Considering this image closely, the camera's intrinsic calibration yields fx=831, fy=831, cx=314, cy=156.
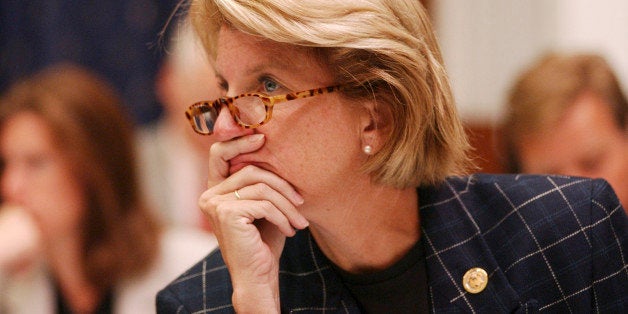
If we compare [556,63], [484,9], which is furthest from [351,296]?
[484,9]

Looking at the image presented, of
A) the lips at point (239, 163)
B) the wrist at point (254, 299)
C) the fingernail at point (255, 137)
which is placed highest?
the fingernail at point (255, 137)

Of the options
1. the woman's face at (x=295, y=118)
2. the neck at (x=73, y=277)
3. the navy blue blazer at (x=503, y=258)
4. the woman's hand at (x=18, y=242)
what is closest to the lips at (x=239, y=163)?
the woman's face at (x=295, y=118)

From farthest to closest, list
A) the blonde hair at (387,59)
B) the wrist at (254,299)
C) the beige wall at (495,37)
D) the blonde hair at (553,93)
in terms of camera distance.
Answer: the beige wall at (495,37) < the blonde hair at (553,93) < the wrist at (254,299) < the blonde hair at (387,59)

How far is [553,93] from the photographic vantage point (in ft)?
9.53

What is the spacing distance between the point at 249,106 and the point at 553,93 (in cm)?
154

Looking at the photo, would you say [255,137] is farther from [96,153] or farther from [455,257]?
[96,153]

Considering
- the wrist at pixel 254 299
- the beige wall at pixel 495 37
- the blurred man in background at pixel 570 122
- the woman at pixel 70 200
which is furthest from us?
the beige wall at pixel 495 37

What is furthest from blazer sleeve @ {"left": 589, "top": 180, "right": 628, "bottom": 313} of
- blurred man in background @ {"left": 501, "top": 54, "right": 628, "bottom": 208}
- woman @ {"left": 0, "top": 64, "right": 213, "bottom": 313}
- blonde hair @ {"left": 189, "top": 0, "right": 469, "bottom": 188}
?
woman @ {"left": 0, "top": 64, "right": 213, "bottom": 313}

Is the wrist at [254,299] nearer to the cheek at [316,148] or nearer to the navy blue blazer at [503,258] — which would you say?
Result: the navy blue blazer at [503,258]

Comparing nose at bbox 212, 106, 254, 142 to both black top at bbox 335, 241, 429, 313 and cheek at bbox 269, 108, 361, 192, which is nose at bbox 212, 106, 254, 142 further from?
black top at bbox 335, 241, 429, 313

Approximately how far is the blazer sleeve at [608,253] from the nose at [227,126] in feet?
2.58

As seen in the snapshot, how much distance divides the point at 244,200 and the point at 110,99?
1536mm

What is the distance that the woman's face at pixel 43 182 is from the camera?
9.89 feet

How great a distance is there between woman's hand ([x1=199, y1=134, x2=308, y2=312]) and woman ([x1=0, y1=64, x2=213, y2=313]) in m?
1.18
